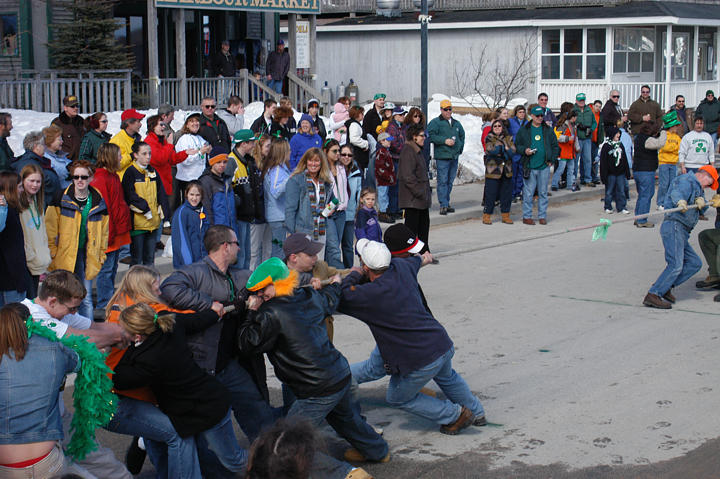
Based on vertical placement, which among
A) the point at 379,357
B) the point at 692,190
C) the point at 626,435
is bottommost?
the point at 626,435

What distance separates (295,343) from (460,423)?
1638mm

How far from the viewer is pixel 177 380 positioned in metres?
5.36

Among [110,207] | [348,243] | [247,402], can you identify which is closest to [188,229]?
[110,207]

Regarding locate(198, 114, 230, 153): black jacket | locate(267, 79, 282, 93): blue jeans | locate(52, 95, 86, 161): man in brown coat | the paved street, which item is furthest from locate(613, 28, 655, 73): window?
locate(52, 95, 86, 161): man in brown coat

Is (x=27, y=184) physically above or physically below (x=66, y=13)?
below

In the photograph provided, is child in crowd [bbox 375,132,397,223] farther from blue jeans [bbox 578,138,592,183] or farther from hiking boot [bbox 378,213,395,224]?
blue jeans [bbox 578,138,592,183]

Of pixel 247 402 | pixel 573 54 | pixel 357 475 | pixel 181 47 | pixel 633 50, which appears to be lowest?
pixel 357 475

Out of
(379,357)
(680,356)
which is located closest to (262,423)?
(379,357)

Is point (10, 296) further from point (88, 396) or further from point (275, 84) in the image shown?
point (275, 84)

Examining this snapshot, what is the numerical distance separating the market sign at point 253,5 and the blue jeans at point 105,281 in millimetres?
12569

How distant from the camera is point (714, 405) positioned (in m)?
7.21

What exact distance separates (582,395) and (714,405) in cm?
98

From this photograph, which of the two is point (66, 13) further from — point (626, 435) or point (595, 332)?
point (626, 435)

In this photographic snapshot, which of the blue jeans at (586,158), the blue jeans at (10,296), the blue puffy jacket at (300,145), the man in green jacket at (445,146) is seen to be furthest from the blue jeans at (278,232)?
the blue jeans at (586,158)
